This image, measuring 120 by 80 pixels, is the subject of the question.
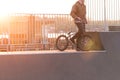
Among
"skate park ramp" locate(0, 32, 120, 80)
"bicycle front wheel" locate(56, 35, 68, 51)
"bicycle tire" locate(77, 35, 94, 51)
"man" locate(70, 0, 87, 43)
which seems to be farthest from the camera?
"bicycle front wheel" locate(56, 35, 68, 51)

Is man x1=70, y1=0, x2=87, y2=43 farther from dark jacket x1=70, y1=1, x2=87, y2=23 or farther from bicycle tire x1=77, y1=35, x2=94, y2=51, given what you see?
bicycle tire x1=77, y1=35, x2=94, y2=51

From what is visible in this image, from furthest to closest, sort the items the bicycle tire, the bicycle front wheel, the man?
the bicycle front wheel
the man
the bicycle tire

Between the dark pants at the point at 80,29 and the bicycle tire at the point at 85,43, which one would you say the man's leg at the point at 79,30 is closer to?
the dark pants at the point at 80,29

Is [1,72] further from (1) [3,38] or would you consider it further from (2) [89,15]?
(2) [89,15]

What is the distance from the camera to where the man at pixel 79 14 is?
35.3ft

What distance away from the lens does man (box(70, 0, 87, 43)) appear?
35.3 ft

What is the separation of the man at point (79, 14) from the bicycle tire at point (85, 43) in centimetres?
24

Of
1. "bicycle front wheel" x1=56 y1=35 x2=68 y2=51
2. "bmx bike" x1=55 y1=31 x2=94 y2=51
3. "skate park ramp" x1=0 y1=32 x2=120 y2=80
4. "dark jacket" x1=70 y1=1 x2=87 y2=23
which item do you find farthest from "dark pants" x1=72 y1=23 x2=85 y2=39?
"skate park ramp" x1=0 y1=32 x2=120 y2=80

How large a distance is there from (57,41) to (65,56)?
211cm

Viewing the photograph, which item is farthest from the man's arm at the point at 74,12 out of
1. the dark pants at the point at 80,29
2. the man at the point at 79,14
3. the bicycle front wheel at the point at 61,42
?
the bicycle front wheel at the point at 61,42

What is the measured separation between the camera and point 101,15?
11898 mm

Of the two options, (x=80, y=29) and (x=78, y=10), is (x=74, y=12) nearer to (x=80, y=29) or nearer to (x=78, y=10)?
(x=78, y=10)

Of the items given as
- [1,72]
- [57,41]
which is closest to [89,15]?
[57,41]

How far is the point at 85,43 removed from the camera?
1072 cm
